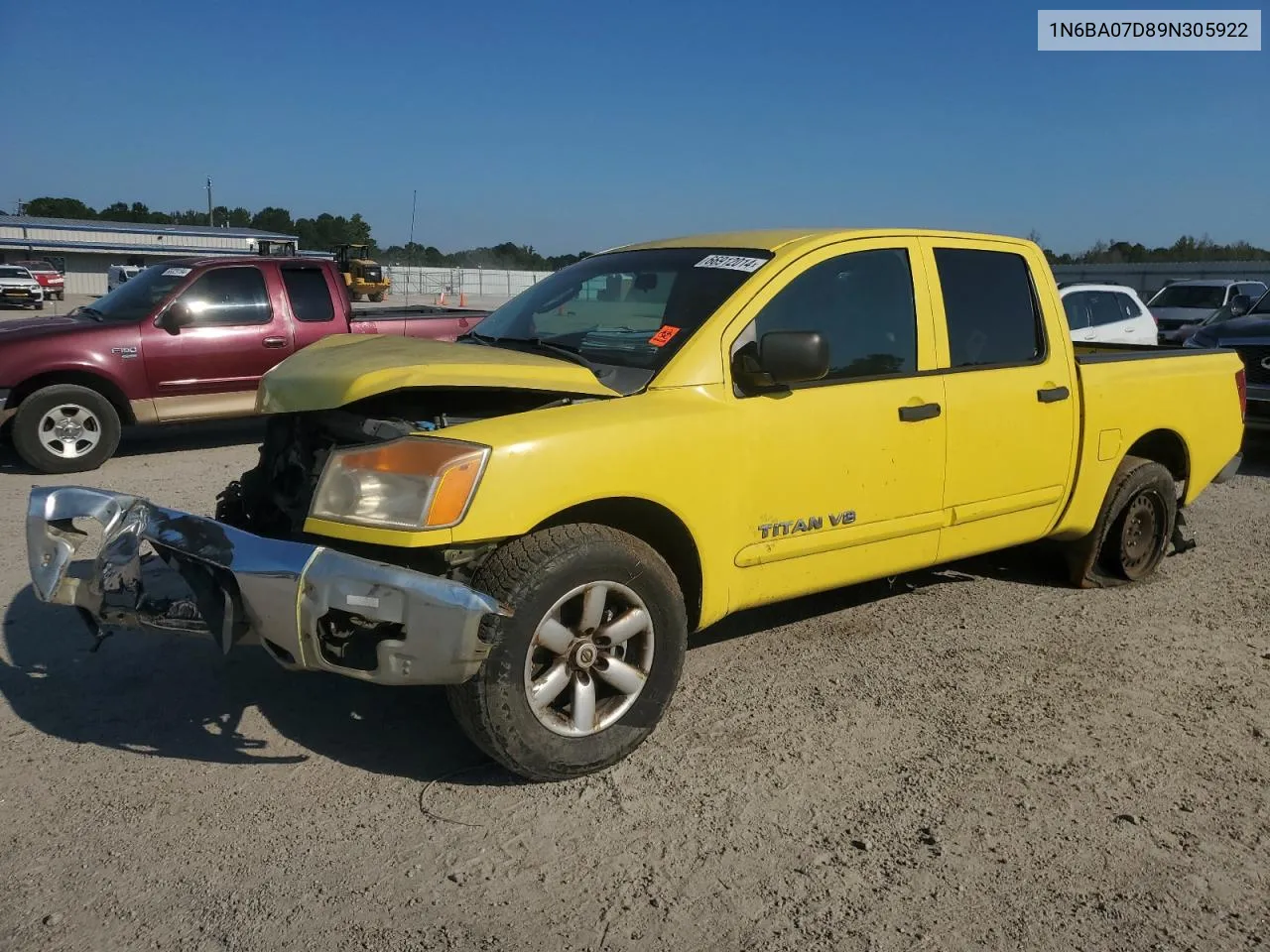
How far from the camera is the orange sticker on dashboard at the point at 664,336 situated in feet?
12.1

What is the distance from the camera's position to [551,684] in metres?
3.14

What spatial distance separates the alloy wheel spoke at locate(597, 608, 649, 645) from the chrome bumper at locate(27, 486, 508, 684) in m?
0.54

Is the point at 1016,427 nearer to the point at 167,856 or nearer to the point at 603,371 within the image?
the point at 603,371

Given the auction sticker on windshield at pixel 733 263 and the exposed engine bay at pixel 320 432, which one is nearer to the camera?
the exposed engine bay at pixel 320 432

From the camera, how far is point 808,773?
3338mm

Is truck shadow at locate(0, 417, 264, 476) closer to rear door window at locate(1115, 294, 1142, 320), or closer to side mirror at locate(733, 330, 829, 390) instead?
side mirror at locate(733, 330, 829, 390)

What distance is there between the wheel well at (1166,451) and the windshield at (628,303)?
282 centimetres

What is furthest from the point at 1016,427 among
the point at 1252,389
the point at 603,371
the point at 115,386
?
the point at 115,386

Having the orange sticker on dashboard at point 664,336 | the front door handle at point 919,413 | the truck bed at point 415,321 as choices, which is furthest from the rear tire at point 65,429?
the front door handle at point 919,413

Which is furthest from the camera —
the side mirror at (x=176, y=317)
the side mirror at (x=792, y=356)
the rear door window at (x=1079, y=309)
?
the rear door window at (x=1079, y=309)

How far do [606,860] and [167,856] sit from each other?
1.22 m

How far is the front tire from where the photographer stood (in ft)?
9.83

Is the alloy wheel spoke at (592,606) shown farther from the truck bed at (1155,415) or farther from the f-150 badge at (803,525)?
the truck bed at (1155,415)

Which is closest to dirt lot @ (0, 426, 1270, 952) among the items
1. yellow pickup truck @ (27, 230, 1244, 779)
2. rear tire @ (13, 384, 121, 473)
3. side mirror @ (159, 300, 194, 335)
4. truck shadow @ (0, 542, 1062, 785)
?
truck shadow @ (0, 542, 1062, 785)
